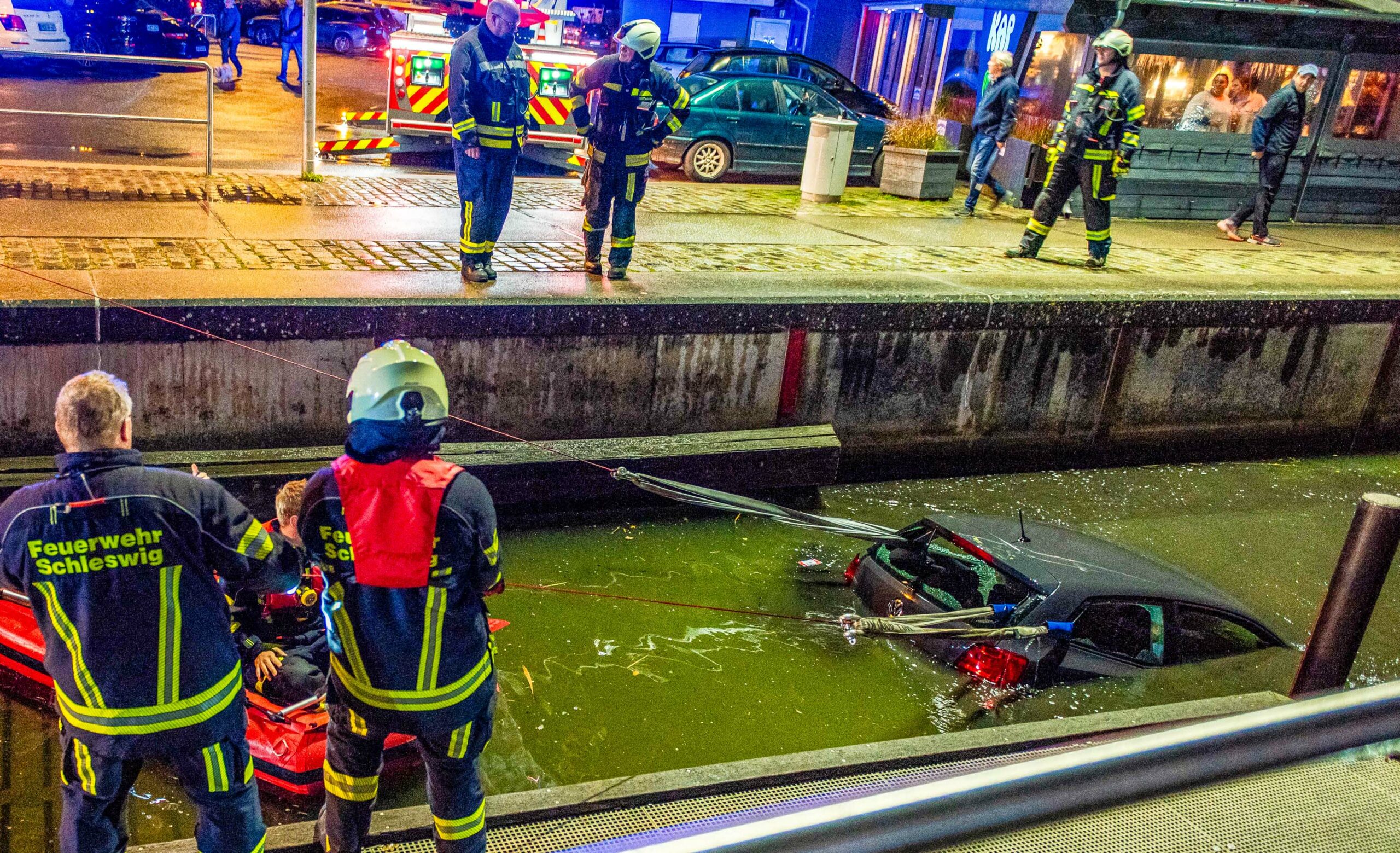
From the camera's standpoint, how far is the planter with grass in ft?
50.5

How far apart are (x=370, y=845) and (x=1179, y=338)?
920cm

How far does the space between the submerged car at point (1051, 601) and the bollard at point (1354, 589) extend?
1.11 meters

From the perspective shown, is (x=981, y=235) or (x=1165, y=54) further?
(x=1165, y=54)

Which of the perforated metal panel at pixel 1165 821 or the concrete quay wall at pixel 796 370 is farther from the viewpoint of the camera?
the concrete quay wall at pixel 796 370

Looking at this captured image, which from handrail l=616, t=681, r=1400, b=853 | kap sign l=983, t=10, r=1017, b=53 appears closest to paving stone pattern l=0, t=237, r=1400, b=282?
kap sign l=983, t=10, r=1017, b=53

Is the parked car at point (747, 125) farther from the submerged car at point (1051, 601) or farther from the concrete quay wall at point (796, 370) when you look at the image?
the submerged car at point (1051, 601)

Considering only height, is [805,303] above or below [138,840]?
above

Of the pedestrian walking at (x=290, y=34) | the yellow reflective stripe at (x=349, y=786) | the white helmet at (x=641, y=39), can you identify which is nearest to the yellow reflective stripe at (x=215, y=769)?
the yellow reflective stripe at (x=349, y=786)

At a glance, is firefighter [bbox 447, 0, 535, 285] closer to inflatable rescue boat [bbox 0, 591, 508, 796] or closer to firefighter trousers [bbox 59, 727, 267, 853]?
inflatable rescue boat [bbox 0, 591, 508, 796]

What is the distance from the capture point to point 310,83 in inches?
448

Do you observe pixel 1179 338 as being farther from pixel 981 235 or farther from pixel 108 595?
pixel 108 595

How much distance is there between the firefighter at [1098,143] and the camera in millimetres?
10500

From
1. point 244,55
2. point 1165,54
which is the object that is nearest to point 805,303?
point 1165,54

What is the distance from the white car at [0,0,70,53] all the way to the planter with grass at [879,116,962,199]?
13.5 metres
